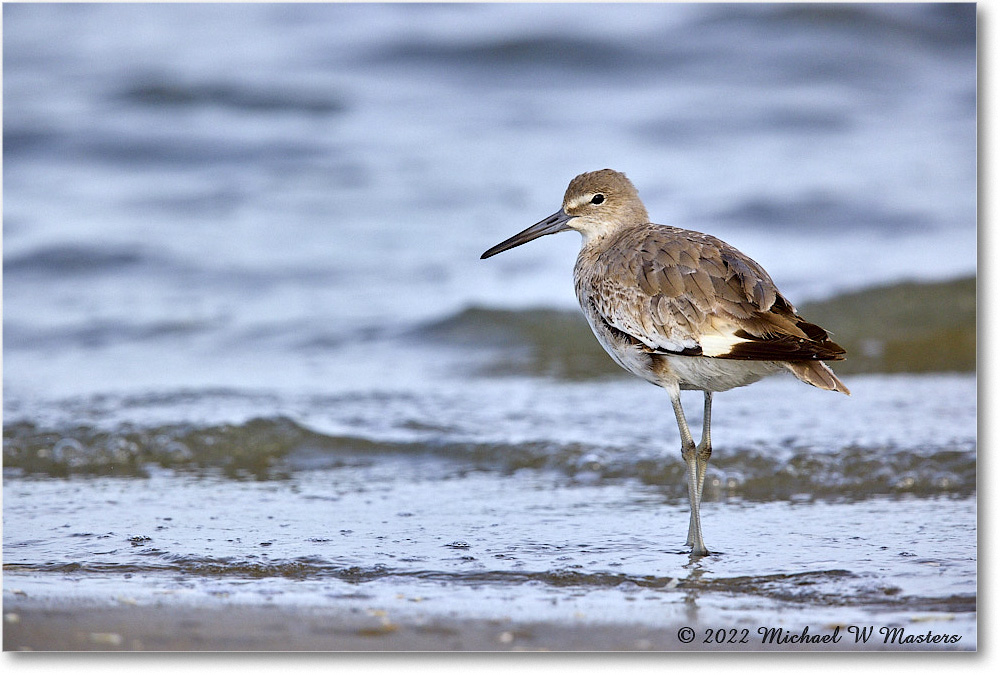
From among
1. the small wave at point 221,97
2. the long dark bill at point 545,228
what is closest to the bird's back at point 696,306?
the long dark bill at point 545,228

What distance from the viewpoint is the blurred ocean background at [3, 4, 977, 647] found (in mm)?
4535

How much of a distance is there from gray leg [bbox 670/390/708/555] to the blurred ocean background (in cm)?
12

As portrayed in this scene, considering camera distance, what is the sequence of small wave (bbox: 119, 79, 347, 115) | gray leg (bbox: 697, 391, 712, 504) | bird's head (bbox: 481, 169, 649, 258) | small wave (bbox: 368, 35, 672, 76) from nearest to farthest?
gray leg (bbox: 697, 391, 712, 504) → bird's head (bbox: 481, 169, 649, 258) → small wave (bbox: 368, 35, 672, 76) → small wave (bbox: 119, 79, 347, 115)

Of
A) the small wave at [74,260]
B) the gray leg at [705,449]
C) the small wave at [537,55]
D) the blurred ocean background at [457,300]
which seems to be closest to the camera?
the blurred ocean background at [457,300]

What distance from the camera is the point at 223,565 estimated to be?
4297mm

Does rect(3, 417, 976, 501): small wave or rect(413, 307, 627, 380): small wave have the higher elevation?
rect(413, 307, 627, 380): small wave

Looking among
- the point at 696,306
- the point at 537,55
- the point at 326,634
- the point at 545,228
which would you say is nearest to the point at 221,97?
the point at 537,55

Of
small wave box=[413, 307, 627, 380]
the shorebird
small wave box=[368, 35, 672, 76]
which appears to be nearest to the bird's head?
the shorebird

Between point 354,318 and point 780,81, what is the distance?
545 centimetres

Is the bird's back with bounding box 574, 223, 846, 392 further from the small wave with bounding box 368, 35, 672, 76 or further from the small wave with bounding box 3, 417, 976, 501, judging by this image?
the small wave with bounding box 368, 35, 672, 76

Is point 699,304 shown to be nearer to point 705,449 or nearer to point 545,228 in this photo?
point 705,449

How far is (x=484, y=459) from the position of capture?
600 centimetres

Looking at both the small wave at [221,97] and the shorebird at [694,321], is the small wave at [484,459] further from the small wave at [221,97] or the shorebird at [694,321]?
the small wave at [221,97]

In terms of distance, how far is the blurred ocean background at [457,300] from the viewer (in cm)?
454
